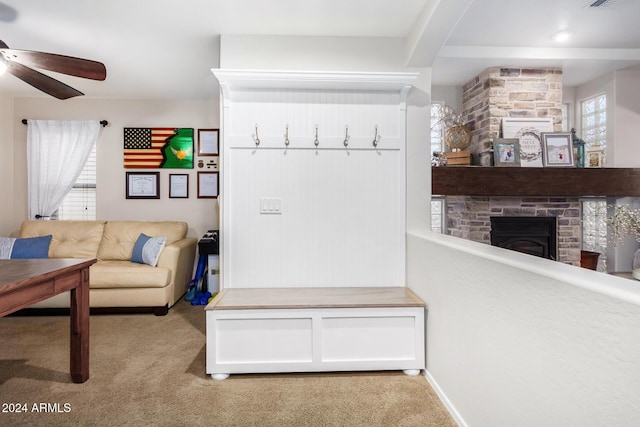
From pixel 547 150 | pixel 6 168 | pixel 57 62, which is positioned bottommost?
pixel 6 168

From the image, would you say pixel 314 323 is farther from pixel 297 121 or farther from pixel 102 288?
pixel 102 288

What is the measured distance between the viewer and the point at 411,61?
8.32 feet

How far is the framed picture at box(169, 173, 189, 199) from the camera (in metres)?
4.41

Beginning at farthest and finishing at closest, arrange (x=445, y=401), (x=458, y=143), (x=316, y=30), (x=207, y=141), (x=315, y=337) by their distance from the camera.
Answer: (x=207, y=141) → (x=458, y=143) → (x=316, y=30) → (x=315, y=337) → (x=445, y=401)

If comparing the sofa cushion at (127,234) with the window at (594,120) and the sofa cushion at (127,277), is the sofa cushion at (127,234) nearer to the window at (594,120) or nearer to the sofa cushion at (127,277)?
the sofa cushion at (127,277)

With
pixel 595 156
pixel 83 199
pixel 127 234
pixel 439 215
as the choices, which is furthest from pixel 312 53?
pixel 83 199

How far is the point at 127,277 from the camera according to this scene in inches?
130

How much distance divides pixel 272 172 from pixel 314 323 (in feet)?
3.70

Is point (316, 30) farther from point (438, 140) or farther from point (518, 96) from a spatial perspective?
point (518, 96)

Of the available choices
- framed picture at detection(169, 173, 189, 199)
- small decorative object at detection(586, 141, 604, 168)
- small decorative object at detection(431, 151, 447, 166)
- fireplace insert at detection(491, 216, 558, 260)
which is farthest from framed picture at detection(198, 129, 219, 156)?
small decorative object at detection(586, 141, 604, 168)

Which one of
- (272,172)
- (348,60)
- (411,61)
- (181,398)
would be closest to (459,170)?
(411,61)

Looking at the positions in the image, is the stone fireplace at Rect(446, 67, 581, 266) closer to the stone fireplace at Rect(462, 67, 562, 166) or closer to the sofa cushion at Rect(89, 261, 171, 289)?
the stone fireplace at Rect(462, 67, 562, 166)

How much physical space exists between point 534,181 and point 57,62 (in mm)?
4015

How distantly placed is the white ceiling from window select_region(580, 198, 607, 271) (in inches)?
60.5
